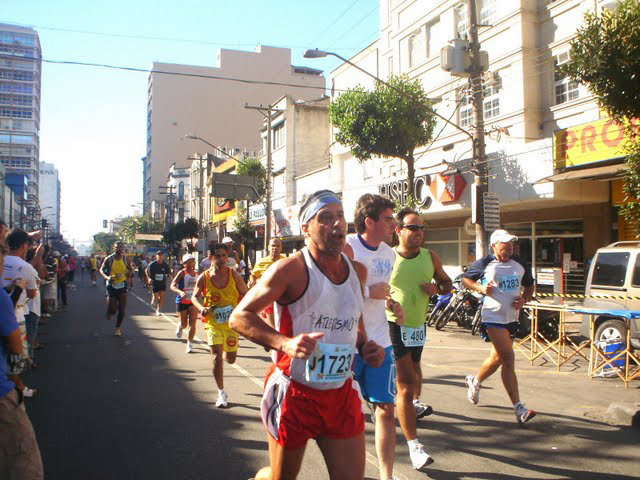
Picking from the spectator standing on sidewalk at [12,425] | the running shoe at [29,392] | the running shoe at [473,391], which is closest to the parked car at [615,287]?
the running shoe at [473,391]

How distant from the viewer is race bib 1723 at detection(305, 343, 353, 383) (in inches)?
112

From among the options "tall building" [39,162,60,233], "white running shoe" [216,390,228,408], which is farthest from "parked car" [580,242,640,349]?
"tall building" [39,162,60,233]

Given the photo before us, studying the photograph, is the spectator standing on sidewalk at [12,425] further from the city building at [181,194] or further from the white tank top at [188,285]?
the city building at [181,194]

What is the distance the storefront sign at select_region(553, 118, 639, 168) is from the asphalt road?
7.31 meters

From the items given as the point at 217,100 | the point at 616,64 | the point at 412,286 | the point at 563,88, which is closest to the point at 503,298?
the point at 412,286

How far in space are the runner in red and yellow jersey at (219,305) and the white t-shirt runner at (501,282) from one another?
2.70m

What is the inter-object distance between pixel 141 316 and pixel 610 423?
1367 cm

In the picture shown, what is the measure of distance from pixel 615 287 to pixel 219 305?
6732 millimetres

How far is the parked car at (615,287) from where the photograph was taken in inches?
363

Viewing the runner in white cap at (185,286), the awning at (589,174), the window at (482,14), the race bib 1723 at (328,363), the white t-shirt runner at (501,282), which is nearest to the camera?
the race bib 1723 at (328,363)

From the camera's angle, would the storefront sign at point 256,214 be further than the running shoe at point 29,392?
Yes

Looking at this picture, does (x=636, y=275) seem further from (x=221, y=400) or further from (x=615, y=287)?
(x=221, y=400)

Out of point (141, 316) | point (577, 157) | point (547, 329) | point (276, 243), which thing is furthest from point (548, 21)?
point (141, 316)

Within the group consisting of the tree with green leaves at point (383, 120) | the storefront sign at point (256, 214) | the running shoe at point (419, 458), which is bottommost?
the running shoe at point (419, 458)
